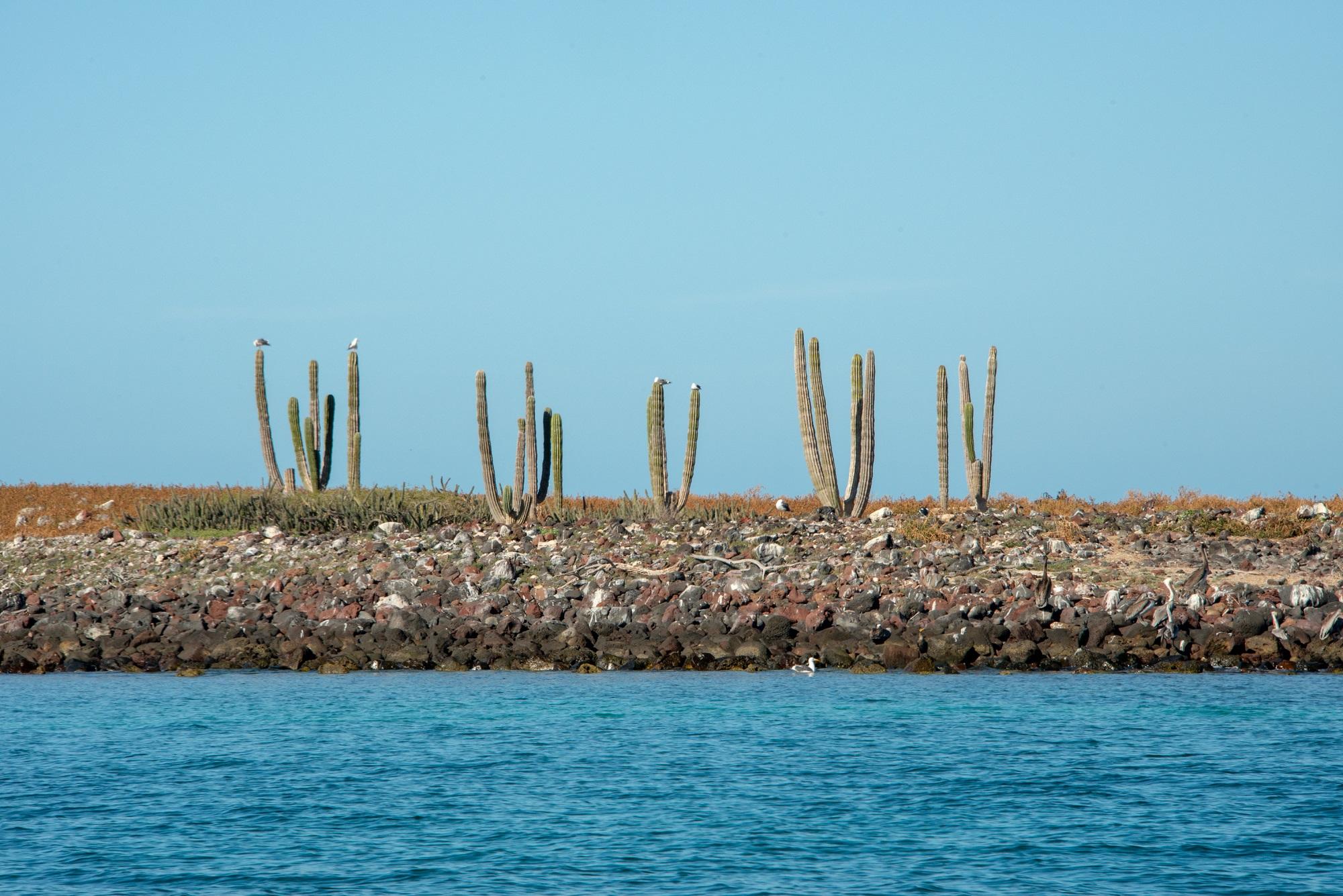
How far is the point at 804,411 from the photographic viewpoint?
93.5ft

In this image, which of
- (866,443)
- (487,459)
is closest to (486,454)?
(487,459)

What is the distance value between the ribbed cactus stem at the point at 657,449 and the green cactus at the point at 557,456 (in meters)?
2.09

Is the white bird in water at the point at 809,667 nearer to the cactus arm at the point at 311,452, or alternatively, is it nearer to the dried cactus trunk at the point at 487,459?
the dried cactus trunk at the point at 487,459

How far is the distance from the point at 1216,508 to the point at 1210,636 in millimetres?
10275

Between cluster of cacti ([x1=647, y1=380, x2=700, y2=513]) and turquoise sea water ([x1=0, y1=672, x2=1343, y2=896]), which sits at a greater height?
cluster of cacti ([x1=647, y1=380, x2=700, y2=513])

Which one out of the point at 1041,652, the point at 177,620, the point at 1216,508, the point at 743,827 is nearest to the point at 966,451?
the point at 1216,508

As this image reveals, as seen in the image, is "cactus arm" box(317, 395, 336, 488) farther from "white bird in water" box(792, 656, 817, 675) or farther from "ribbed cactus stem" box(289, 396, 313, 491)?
"white bird in water" box(792, 656, 817, 675)

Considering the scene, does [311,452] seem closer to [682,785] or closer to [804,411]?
[804,411]

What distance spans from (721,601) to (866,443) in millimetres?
6838

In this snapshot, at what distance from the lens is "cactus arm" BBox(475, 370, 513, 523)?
2925 cm

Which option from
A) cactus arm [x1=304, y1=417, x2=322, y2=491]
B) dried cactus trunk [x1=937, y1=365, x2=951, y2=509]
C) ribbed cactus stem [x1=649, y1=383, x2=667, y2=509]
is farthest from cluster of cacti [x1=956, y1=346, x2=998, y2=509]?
cactus arm [x1=304, y1=417, x2=322, y2=491]

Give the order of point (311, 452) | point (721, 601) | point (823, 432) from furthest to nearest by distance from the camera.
Result: point (311, 452) < point (823, 432) < point (721, 601)

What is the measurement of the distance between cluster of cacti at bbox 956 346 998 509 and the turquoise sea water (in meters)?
9.36

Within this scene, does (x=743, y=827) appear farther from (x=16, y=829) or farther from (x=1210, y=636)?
(x=1210, y=636)
